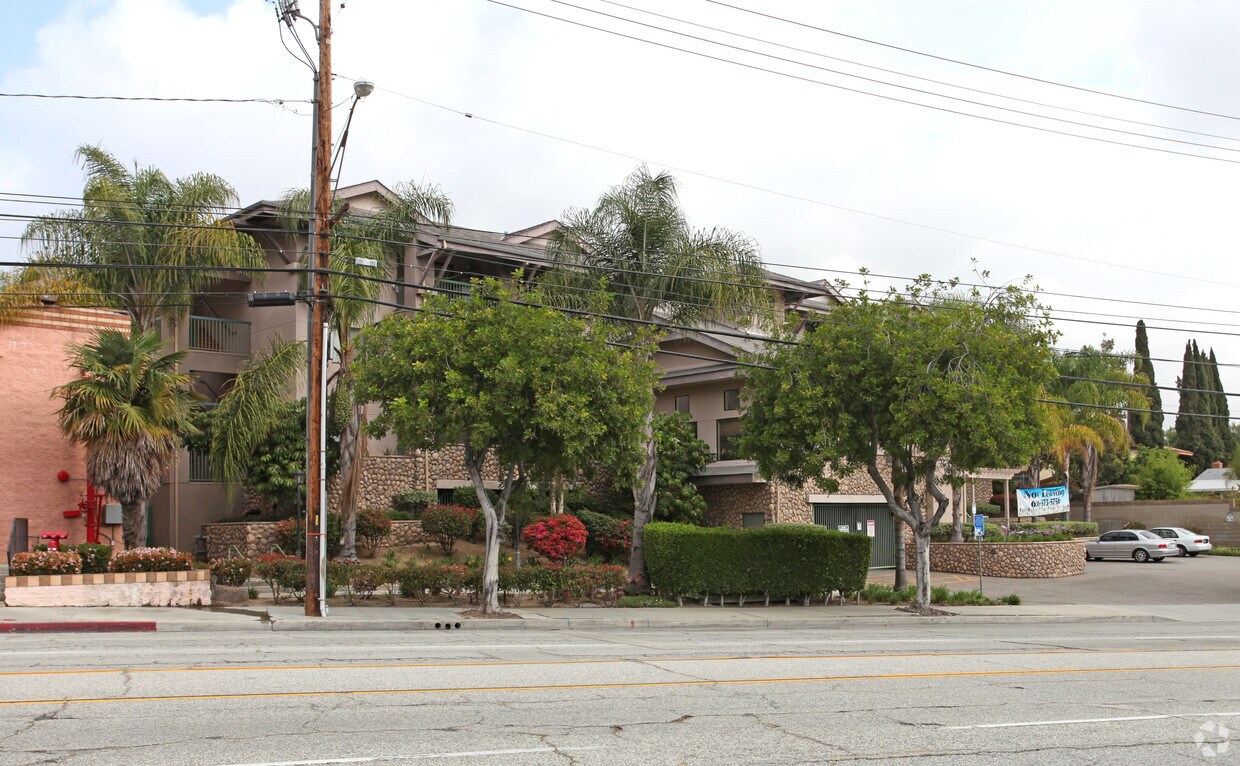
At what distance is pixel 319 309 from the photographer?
2067 cm

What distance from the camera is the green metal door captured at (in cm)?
3766

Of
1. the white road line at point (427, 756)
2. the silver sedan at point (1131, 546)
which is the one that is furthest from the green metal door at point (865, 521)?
the white road line at point (427, 756)

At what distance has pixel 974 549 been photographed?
38875 mm

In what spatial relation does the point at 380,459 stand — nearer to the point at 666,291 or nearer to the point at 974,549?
the point at 666,291

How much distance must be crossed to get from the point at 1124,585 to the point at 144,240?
32.1 m

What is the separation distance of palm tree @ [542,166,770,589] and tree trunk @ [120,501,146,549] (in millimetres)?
10609

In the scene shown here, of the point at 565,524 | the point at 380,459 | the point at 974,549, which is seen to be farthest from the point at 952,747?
the point at 974,549

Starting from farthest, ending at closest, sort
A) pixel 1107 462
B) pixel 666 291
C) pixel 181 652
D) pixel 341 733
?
1. pixel 1107 462
2. pixel 666 291
3. pixel 181 652
4. pixel 341 733

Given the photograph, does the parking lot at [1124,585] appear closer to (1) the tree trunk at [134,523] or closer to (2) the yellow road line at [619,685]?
(2) the yellow road line at [619,685]

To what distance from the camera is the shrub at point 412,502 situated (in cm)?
3328

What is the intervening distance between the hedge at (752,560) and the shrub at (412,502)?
32.4 ft

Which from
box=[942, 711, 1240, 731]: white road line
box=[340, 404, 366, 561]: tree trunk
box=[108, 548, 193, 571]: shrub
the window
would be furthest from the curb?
the window

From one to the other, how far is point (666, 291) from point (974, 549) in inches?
741

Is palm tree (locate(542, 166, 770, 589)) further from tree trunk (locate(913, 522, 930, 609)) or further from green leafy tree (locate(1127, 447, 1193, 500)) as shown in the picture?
green leafy tree (locate(1127, 447, 1193, 500))
